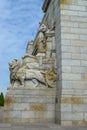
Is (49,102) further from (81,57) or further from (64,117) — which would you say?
(81,57)

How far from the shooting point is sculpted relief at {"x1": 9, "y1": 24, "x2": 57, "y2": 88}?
1139 centimetres

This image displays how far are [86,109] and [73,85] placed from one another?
43.2 inches

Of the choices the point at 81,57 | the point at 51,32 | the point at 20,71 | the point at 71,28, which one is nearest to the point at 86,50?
the point at 81,57

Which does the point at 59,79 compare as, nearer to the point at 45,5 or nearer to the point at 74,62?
the point at 74,62

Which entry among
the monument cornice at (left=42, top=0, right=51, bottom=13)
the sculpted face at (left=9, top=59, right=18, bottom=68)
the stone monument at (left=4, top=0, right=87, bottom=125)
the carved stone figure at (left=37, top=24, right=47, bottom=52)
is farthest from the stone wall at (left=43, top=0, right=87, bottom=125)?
the monument cornice at (left=42, top=0, right=51, bottom=13)

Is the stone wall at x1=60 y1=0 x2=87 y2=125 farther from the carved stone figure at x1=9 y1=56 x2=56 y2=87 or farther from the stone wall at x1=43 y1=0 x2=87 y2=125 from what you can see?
the carved stone figure at x1=9 y1=56 x2=56 y2=87

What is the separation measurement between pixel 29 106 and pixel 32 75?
1.34 m

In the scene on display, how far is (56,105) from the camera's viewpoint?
11047 millimetres

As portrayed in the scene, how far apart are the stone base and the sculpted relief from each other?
36 centimetres

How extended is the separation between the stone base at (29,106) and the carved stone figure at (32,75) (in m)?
0.41

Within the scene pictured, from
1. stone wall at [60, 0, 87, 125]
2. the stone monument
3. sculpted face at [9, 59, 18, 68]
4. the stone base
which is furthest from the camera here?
sculpted face at [9, 59, 18, 68]

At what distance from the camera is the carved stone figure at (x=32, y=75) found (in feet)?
37.3

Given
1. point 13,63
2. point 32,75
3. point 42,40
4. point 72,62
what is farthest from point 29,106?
point 42,40

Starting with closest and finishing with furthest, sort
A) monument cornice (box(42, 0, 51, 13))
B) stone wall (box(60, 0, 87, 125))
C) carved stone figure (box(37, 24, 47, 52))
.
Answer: stone wall (box(60, 0, 87, 125)) → carved stone figure (box(37, 24, 47, 52)) → monument cornice (box(42, 0, 51, 13))
